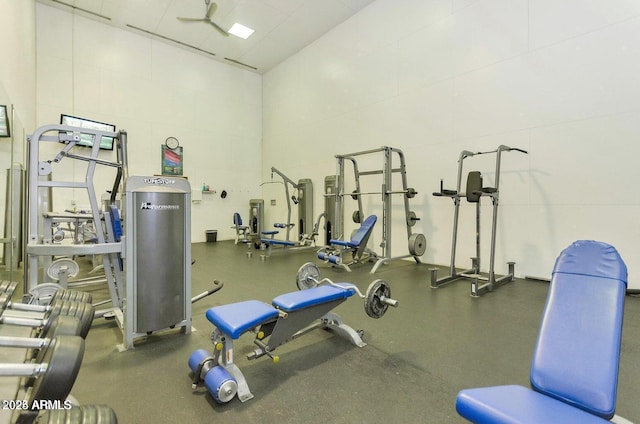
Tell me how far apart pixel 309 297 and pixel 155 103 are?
7074mm

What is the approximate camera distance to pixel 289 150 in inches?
313

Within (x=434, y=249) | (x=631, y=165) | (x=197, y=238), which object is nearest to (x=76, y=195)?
(x=197, y=238)

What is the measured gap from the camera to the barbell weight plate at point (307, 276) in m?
2.68

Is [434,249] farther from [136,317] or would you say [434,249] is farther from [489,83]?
[136,317]

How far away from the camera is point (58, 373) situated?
841mm

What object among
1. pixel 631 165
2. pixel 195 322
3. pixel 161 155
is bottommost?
pixel 195 322

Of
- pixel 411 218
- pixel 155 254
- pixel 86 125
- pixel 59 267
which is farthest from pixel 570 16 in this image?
pixel 86 125

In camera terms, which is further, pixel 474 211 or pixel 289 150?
pixel 289 150

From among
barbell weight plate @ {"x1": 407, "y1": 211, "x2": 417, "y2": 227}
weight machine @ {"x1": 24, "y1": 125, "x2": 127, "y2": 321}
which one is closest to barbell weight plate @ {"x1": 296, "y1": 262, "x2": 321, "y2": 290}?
weight machine @ {"x1": 24, "y1": 125, "x2": 127, "y2": 321}

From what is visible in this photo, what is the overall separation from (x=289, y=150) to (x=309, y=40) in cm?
258

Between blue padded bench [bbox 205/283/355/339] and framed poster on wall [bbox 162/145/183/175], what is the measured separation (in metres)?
6.34

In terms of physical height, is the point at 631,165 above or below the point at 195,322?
above

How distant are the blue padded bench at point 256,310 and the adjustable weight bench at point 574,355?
1014 mm

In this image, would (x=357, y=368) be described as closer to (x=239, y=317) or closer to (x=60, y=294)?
(x=239, y=317)
